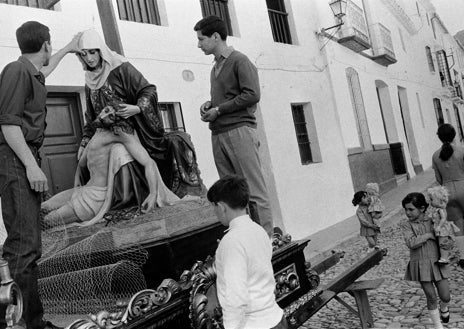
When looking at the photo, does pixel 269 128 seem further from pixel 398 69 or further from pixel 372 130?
pixel 398 69

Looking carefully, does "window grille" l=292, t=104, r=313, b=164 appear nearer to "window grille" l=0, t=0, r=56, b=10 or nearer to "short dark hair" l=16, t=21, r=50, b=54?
"window grille" l=0, t=0, r=56, b=10

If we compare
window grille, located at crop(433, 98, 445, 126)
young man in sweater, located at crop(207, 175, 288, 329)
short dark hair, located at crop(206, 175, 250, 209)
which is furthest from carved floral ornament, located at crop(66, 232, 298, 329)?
window grille, located at crop(433, 98, 445, 126)

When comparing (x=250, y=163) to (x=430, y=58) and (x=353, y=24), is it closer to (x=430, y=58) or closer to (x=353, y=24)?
(x=353, y=24)

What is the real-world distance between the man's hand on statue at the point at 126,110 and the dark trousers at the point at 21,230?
0.98m

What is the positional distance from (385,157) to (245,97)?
33.7 ft

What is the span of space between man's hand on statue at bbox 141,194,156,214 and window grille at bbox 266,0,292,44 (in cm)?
722

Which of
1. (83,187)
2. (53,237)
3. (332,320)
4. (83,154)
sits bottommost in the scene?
(332,320)

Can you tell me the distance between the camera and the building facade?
5.61 metres

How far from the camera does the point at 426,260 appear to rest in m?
3.51

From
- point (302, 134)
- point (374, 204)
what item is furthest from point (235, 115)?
point (302, 134)

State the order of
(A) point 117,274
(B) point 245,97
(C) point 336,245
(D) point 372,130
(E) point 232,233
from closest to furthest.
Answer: (E) point 232,233 < (A) point 117,274 < (B) point 245,97 < (C) point 336,245 < (D) point 372,130

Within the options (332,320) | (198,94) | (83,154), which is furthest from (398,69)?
(83,154)

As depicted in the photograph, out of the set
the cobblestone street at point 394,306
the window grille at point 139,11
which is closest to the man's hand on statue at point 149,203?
the cobblestone street at point 394,306

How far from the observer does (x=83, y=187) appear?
323 centimetres
